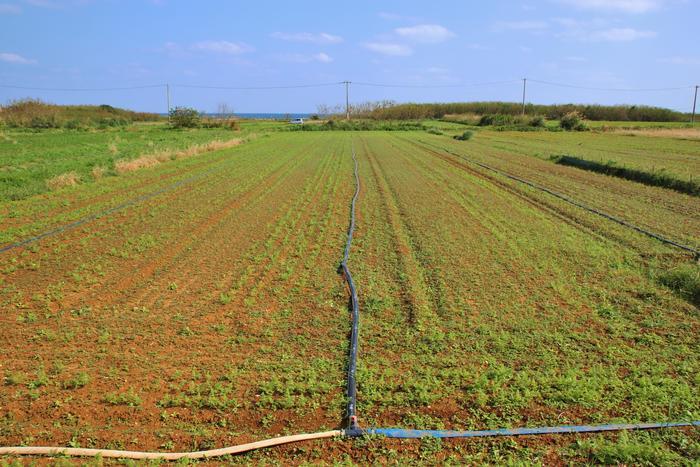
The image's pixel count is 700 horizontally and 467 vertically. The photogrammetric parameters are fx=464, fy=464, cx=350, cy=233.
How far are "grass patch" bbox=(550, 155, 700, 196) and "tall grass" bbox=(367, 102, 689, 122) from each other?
57280mm

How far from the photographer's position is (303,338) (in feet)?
14.4

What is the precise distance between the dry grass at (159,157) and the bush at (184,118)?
Result: 26.5 meters

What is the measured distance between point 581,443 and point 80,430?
10.8 ft

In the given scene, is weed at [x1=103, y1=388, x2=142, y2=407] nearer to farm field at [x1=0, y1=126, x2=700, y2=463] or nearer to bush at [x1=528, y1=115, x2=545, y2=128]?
farm field at [x1=0, y1=126, x2=700, y2=463]

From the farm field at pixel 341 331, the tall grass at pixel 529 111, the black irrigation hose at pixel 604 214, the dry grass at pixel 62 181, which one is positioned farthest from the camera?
the tall grass at pixel 529 111

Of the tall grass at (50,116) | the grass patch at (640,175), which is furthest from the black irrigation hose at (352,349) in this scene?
the tall grass at (50,116)

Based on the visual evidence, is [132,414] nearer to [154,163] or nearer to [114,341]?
[114,341]

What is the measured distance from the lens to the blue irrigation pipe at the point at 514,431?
3059 mm

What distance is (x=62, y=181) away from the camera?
12.2 metres

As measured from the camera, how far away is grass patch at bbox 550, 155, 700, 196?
39.2 ft

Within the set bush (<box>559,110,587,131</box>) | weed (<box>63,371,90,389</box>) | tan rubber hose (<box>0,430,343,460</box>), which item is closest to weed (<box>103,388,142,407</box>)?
weed (<box>63,371,90,389</box>)

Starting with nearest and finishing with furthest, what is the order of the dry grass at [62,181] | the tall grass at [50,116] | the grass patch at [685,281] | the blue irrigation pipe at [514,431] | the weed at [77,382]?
the blue irrigation pipe at [514,431] < the weed at [77,382] < the grass patch at [685,281] < the dry grass at [62,181] < the tall grass at [50,116]

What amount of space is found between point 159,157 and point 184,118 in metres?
34.4

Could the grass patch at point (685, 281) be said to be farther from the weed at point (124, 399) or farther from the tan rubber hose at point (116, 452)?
the weed at point (124, 399)
